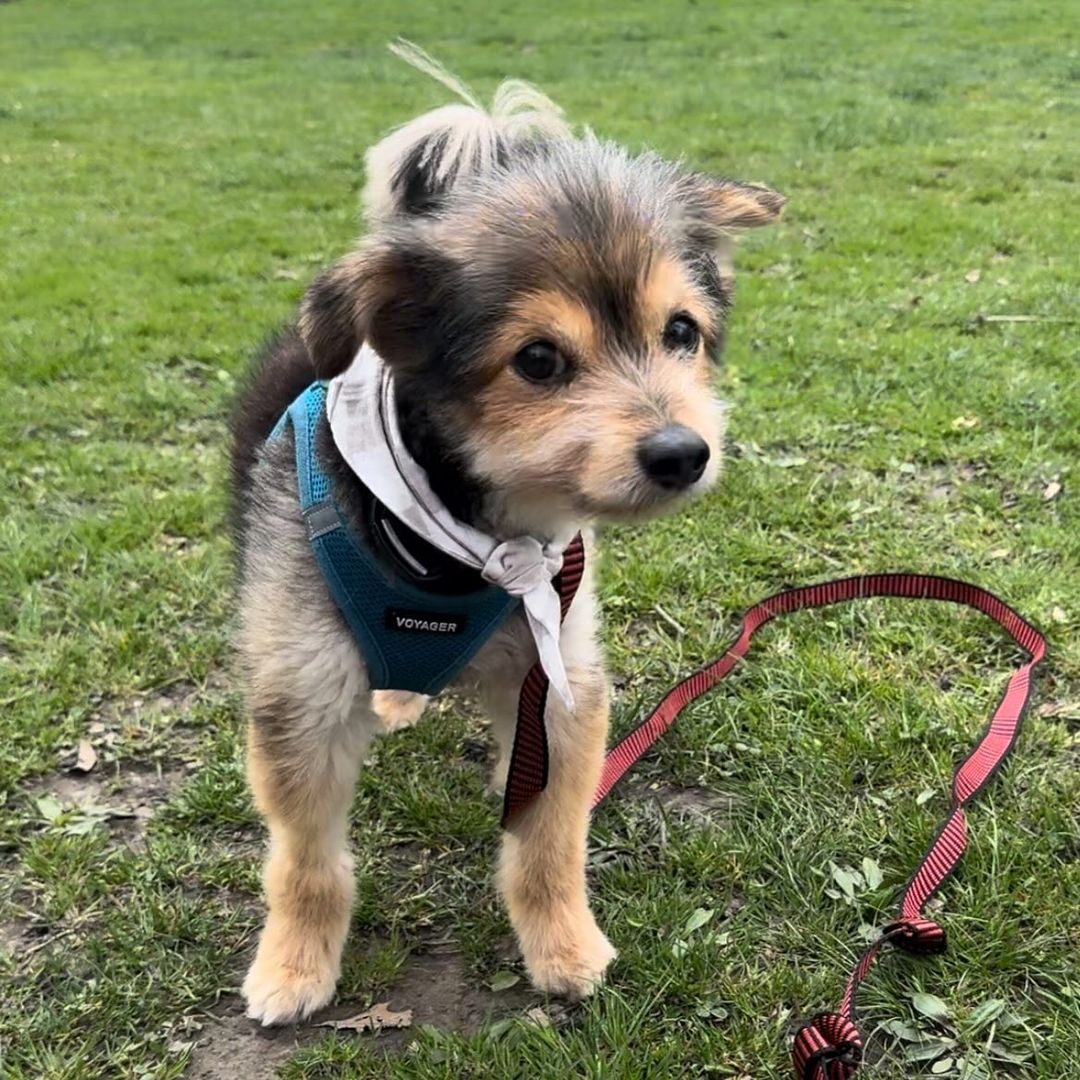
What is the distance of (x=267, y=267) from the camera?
350 inches

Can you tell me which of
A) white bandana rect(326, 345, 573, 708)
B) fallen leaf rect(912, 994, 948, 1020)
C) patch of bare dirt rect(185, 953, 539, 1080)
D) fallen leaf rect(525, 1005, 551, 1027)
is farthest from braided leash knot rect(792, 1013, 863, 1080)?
white bandana rect(326, 345, 573, 708)

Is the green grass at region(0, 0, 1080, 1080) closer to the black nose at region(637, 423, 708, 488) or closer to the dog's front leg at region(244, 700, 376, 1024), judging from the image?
the dog's front leg at region(244, 700, 376, 1024)

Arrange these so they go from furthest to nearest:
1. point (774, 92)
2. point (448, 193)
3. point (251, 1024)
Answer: point (774, 92), point (251, 1024), point (448, 193)

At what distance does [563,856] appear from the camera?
2.90 m

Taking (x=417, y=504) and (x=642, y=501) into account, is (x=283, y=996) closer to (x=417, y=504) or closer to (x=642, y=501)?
(x=417, y=504)

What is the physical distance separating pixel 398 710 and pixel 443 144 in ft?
6.34

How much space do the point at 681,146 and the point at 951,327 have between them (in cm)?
632

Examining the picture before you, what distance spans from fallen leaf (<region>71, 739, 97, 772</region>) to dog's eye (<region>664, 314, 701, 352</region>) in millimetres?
2404

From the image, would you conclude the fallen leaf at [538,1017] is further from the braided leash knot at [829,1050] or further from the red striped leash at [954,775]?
the braided leash knot at [829,1050]

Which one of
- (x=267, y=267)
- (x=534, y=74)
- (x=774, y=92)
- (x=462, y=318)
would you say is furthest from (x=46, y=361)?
(x=534, y=74)

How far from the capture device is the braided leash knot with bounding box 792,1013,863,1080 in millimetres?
2396

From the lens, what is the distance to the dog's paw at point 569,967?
282cm

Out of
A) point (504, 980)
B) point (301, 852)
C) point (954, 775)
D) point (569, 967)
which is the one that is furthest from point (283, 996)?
point (954, 775)

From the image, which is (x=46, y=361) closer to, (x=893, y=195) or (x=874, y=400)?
(x=874, y=400)
